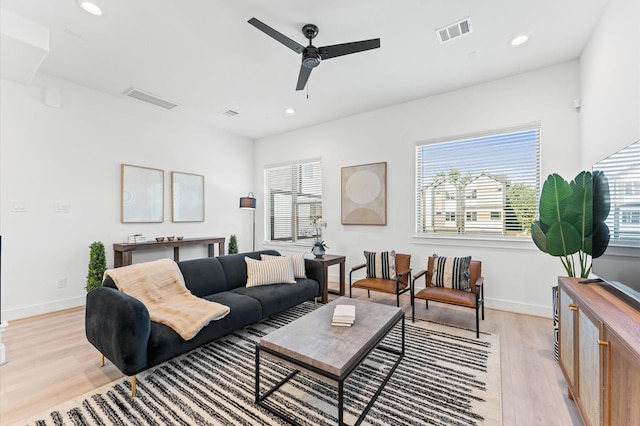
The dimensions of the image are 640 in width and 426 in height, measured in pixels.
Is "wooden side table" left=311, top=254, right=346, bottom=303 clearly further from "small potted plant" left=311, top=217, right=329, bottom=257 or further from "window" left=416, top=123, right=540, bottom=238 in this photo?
"window" left=416, top=123, right=540, bottom=238

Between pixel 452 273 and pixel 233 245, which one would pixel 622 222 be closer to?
pixel 452 273

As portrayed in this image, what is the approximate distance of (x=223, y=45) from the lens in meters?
3.00

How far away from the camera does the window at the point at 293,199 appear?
222 inches

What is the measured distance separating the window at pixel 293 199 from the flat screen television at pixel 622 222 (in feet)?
13.6

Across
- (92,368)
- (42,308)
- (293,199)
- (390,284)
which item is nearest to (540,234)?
(390,284)

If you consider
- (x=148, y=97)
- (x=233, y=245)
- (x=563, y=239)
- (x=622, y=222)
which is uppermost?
(x=148, y=97)

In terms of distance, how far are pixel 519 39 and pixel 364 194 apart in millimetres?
2789

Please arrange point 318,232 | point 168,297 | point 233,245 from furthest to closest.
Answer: point 233,245 < point 318,232 < point 168,297

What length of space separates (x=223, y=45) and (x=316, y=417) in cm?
Result: 350

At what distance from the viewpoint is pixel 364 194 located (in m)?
4.85

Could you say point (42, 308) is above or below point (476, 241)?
below

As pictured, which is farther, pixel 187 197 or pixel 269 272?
pixel 187 197

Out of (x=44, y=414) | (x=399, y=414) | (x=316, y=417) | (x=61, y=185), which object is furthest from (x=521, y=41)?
(x=61, y=185)

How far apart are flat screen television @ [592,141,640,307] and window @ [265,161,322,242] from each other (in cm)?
414
